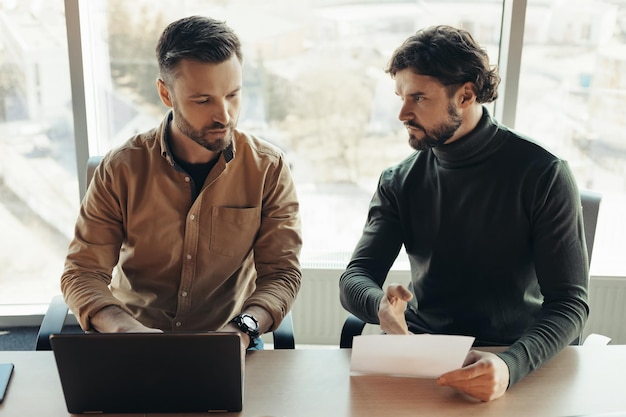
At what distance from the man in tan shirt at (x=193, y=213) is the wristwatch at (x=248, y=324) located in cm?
5

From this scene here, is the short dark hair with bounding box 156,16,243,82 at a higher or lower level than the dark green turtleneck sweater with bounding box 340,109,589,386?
higher

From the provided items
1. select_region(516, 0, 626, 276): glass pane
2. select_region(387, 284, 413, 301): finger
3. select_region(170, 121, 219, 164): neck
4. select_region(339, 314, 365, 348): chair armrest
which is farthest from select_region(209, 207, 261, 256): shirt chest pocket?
select_region(516, 0, 626, 276): glass pane

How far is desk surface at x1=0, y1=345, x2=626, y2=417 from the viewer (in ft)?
4.15

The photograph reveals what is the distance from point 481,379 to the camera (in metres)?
1.30

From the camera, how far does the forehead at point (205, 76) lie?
5.40 feet

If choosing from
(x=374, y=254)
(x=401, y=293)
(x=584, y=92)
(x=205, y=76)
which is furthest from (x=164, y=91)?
(x=584, y=92)

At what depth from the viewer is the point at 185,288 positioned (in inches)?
69.5

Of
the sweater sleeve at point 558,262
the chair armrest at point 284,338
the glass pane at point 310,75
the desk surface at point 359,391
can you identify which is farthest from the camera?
the glass pane at point 310,75

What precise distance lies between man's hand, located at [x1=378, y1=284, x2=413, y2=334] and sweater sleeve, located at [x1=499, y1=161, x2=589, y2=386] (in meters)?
0.25

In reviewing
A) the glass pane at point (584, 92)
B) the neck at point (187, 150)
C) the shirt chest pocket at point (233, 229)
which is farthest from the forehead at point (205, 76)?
the glass pane at point (584, 92)

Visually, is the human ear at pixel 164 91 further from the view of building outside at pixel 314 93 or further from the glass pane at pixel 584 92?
the glass pane at pixel 584 92

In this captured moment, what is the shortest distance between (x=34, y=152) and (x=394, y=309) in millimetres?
1955

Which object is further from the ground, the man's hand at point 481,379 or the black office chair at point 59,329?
the man's hand at point 481,379

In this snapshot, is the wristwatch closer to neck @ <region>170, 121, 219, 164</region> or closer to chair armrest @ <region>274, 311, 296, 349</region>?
chair armrest @ <region>274, 311, 296, 349</region>
